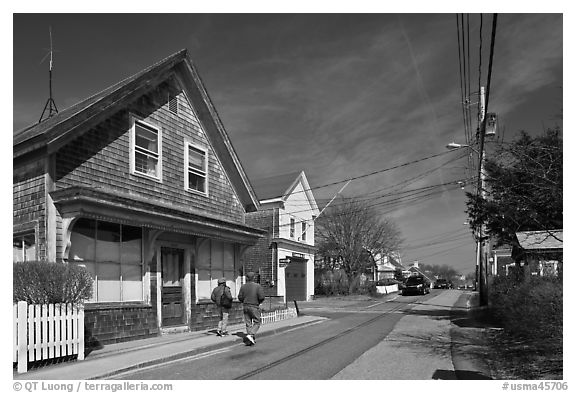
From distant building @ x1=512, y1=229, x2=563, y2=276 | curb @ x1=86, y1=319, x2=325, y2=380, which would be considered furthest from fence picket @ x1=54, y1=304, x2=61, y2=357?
distant building @ x1=512, y1=229, x2=563, y2=276

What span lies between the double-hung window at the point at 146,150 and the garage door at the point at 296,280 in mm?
20554

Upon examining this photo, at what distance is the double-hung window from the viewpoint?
13.9 metres

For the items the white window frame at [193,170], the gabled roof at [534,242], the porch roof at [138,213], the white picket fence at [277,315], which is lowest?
the white picket fence at [277,315]

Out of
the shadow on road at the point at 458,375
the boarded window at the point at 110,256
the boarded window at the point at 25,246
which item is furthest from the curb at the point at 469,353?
the boarded window at the point at 25,246

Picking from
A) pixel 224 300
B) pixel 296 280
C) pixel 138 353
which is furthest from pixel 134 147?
pixel 296 280

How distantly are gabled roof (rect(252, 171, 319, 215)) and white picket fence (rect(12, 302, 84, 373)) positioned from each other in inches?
964

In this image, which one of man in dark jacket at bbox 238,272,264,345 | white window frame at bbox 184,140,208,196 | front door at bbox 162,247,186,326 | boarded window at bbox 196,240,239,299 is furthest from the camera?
boarded window at bbox 196,240,239,299

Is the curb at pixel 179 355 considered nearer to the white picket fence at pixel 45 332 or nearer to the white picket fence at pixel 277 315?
the white picket fence at pixel 45 332

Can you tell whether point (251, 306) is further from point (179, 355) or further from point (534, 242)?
point (534, 242)

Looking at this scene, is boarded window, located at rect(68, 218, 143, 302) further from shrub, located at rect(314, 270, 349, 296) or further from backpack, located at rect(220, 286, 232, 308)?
shrub, located at rect(314, 270, 349, 296)

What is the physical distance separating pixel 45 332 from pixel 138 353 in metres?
2.22

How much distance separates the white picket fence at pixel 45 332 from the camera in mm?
8711

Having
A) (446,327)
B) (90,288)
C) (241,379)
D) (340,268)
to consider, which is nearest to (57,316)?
(90,288)

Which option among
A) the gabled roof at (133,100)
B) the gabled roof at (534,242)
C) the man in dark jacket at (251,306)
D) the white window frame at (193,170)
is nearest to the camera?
the gabled roof at (133,100)
